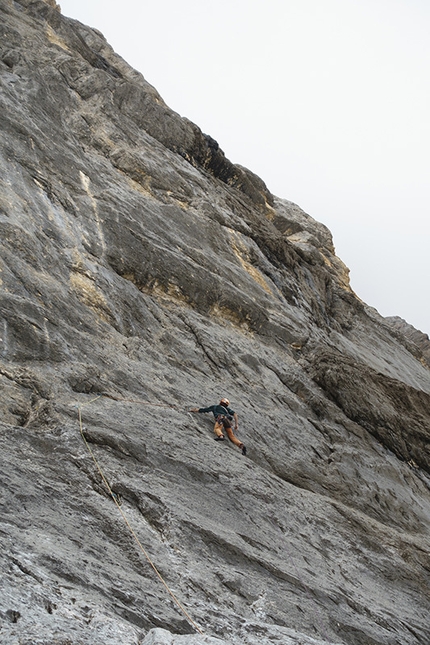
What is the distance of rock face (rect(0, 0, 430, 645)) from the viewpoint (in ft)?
19.1

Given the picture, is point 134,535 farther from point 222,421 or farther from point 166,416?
point 222,421

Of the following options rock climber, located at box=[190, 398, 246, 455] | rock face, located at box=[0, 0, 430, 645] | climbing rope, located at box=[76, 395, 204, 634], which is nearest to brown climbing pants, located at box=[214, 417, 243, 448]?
rock climber, located at box=[190, 398, 246, 455]

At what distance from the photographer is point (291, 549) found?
8555mm

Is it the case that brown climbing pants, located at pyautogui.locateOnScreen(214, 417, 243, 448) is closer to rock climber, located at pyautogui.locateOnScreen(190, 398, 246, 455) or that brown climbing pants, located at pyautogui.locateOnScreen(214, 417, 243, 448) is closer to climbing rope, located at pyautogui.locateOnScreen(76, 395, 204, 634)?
rock climber, located at pyautogui.locateOnScreen(190, 398, 246, 455)

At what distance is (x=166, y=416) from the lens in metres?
9.98

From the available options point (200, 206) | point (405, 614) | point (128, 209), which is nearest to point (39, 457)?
point (405, 614)

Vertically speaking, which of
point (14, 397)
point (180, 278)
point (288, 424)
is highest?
point (180, 278)

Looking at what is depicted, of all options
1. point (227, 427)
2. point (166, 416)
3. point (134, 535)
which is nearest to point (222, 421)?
point (227, 427)

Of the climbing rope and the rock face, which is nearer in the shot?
the climbing rope

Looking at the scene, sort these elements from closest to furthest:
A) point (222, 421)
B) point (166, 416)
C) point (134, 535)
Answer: point (134, 535)
point (166, 416)
point (222, 421)

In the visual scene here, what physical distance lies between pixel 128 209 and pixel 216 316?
4.31m

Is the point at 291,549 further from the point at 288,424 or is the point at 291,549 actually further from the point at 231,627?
the point at 288,424

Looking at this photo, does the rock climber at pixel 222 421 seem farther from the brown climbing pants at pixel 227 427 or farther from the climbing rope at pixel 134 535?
the climbing rope at pixel 134 535

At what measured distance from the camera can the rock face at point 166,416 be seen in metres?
5.81
